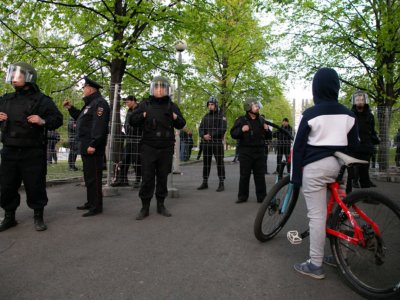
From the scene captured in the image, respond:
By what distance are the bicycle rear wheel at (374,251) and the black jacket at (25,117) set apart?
3.84 m

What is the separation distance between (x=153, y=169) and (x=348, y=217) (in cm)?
311

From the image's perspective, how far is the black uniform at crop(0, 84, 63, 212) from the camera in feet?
14.0

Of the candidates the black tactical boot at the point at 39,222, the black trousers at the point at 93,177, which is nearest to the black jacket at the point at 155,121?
the black trousers at the point at 93,177

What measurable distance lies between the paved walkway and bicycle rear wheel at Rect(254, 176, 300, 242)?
0.17 meters

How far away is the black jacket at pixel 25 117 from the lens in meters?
4.27

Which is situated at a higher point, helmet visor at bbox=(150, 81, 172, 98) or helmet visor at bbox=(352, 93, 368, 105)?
Result: helmet visor at bbox=(352, 93, 368, 105)

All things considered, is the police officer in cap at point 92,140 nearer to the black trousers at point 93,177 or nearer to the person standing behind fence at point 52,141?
the black trousers at point 93,177

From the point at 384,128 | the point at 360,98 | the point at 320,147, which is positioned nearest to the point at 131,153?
the point at 360,98

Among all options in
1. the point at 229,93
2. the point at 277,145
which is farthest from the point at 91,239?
the point at 229,93

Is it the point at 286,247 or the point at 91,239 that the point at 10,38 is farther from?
the point at 286,247

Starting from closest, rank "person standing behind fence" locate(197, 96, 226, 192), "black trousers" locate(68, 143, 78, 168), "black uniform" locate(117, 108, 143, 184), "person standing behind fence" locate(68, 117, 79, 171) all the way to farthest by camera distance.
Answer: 1. "person standing behind fence" locate(68, 117, 79, 171)
2. "black uniform" locate(117, 108, 143, 184)
3. "black trousers" locate(68, 143, 78, 168)
4. "person standing behind fence" locate(197, 96, 226, 192)

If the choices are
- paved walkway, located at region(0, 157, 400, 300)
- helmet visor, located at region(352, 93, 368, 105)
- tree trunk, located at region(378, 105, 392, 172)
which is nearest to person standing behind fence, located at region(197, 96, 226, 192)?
paved walkway, located at region(0, 157, 400, 300)

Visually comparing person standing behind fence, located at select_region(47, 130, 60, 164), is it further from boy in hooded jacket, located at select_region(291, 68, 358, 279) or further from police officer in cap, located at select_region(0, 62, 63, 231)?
boy in hooded jacket, located at select_region(291, 68, 358, 279)

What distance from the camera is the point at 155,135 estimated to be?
5.13m
